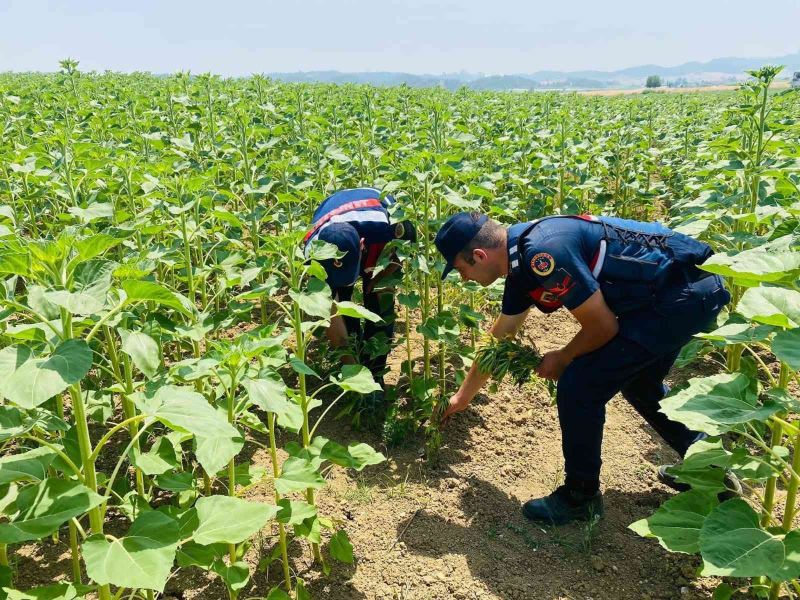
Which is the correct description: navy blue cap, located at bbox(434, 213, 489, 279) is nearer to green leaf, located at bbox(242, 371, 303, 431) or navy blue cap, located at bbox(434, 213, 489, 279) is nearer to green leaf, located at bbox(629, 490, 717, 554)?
green leaf, located at bbox(242, 371, 303, 431)

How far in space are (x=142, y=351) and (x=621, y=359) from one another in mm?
2184

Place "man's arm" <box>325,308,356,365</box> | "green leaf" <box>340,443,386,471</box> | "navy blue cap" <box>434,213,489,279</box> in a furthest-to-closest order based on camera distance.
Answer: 1. "man's arm" <box>325,308,356,365</box>
2. "navy blue cap" <box>434,213,489,279</box>
3. "green leaf" <box>340,443,386,471</box>

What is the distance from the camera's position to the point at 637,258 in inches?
123

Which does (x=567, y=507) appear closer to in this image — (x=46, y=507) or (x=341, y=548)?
(x=341, y=548)

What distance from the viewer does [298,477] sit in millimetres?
2492

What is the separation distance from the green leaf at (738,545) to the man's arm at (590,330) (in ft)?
3.74

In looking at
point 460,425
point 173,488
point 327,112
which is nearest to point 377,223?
point 460,425

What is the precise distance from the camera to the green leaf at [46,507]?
5.15 ft

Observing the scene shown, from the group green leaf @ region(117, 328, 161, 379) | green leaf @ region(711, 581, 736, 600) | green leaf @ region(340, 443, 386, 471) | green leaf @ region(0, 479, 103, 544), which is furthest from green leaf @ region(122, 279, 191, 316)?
green leaf @ region(711, 581, 736, 600)

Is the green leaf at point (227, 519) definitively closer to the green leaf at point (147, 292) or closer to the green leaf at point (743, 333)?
the green leaf at point (147, 292)

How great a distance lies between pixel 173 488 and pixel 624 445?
291 centimetres

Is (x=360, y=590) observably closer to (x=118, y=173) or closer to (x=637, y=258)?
(x=637, y=258)

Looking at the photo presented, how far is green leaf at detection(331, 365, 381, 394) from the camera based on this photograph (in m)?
2.78

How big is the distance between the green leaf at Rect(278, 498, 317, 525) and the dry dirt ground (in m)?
0.56
